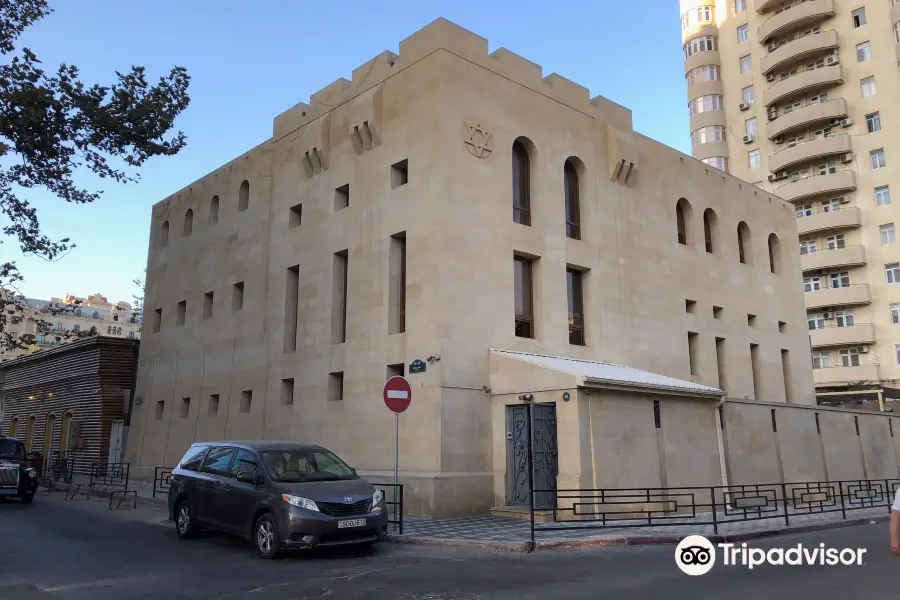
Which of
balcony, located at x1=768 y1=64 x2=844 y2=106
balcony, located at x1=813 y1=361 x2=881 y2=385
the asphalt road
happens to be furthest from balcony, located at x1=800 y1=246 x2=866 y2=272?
the asphalt road

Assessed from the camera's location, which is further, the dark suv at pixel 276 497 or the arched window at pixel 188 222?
the arched window at pixel 188 222

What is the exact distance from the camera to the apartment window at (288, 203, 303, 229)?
75.4 feet

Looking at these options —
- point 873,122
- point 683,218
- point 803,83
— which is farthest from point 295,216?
point 873,122

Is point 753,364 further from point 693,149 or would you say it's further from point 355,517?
point 693,149

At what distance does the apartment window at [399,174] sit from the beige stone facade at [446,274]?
54 millimetres

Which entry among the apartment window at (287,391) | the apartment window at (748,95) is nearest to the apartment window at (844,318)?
the apartment window at (748,95)

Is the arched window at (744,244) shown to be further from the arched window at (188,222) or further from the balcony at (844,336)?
the arched window at (188,222)

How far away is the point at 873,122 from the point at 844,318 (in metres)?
12.7

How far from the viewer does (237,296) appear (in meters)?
25.2

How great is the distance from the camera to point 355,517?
1045 centimetres

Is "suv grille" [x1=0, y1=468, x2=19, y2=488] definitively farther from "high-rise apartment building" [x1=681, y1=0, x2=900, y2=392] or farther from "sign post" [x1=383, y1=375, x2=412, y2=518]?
"high-rise apartment building" [x1=681, y1=0, x2=900, y2=392]

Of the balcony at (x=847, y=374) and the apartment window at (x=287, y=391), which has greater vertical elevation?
the balcony at (x=847, y=374)

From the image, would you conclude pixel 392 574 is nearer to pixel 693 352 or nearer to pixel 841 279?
pixel 693 352

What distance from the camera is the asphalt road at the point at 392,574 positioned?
7.89 meters
